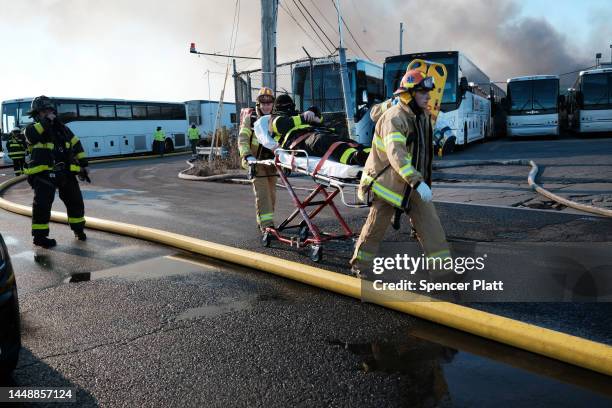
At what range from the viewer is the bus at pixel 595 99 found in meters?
22.4

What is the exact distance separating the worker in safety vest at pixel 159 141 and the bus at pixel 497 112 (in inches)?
735

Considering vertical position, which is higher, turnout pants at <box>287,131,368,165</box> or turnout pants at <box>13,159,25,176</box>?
turnout pants at <box>287,131,368,165</box>

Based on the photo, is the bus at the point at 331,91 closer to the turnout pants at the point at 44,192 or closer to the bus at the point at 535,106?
the bus at the point at 535,106

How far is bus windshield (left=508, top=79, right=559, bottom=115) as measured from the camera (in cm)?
2388

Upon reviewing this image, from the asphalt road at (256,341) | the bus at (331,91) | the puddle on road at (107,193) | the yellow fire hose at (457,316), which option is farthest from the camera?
the bus at (331,91)

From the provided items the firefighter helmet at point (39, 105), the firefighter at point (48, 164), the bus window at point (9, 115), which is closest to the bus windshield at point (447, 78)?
the firefighter at point (48, 164)

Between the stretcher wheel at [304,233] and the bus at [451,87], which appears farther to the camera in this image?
the bus at [451,87]

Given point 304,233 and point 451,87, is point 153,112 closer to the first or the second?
point 451,87

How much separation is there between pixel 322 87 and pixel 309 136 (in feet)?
48.7

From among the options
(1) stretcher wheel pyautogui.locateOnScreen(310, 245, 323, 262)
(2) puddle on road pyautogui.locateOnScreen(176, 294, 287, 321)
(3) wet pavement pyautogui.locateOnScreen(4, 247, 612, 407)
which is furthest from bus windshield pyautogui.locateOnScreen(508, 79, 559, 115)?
(2) puddle on road pyautogui.locateOnScreen(176, 294, 287, 321)

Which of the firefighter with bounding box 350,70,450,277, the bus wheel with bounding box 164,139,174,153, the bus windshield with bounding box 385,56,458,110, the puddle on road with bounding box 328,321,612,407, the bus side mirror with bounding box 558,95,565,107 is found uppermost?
the bus windshield with bounding box 385,56,458,110

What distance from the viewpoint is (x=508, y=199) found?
29.5 ft

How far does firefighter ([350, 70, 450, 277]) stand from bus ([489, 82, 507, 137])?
27303 mm

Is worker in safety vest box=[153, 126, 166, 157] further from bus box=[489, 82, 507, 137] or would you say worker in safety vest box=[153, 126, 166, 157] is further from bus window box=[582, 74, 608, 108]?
bus window box=[582, 74, 608, 108]
